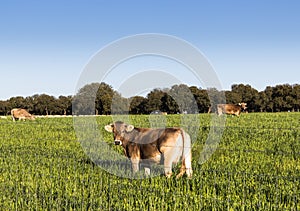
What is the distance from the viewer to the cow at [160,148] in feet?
26.6

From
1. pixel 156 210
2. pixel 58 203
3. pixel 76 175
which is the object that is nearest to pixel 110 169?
pixel 76 175

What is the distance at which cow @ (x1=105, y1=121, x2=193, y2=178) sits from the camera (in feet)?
26.6

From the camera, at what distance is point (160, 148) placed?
8250 mm

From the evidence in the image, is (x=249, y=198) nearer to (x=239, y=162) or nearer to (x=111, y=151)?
(x=239, y=162)

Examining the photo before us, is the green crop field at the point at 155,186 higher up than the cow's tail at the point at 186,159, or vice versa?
the cow's tail at the point at 186,159

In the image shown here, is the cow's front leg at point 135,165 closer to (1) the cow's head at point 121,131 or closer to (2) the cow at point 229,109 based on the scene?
(1) the cow's head at point 121,131

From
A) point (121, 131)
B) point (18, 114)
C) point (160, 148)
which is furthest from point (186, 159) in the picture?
point (18, 114)

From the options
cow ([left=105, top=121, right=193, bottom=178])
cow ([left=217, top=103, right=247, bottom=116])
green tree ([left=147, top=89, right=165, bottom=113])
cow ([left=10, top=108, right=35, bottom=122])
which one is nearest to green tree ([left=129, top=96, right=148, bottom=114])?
green tree ([left=147, top=89, right=165, bottom=113])

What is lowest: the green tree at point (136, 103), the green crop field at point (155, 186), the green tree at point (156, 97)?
the green crop field at point (155, 186)

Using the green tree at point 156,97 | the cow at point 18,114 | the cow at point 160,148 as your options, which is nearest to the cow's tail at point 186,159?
the cow at point 160,148

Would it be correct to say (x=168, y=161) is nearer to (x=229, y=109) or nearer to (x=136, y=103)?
(x=136, y=103)

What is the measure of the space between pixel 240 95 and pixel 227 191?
351 ft

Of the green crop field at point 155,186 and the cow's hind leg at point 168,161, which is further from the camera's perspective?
the cow's hind leg at point 168,161

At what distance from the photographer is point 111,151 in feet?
40.1
